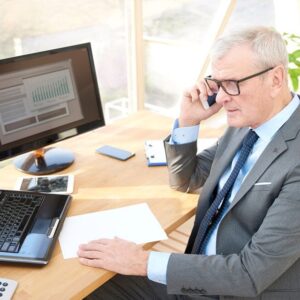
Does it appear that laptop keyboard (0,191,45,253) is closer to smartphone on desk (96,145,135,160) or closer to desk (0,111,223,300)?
desk (0,111,223,300)

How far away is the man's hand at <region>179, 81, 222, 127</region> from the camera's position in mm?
1540

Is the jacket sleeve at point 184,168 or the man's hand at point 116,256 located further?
the jacket sleeve at point 184,168

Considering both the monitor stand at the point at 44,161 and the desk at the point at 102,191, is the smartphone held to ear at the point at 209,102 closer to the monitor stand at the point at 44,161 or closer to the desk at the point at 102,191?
the desk at the point at 102,191

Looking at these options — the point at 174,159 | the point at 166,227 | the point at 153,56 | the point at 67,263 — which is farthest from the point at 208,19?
the point at 67,263

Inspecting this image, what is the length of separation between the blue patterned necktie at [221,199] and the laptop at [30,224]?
0.46 meters

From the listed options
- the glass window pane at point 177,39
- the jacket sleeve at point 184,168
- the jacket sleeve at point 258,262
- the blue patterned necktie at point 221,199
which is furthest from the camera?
the glass window pane at point 177,39

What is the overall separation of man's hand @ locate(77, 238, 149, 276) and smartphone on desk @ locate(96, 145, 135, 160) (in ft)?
2.01

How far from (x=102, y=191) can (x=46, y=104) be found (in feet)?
1.40

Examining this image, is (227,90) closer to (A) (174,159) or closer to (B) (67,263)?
(A) (174,159)

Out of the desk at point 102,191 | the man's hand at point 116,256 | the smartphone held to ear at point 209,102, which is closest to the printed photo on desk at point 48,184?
the desk at point 102,191

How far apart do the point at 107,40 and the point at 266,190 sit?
2.06 m

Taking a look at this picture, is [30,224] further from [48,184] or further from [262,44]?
[262,44]

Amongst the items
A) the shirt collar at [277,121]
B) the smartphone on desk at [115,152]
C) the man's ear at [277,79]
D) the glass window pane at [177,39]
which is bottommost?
the glass window pane at [177,39]

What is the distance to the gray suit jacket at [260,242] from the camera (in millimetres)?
1055
